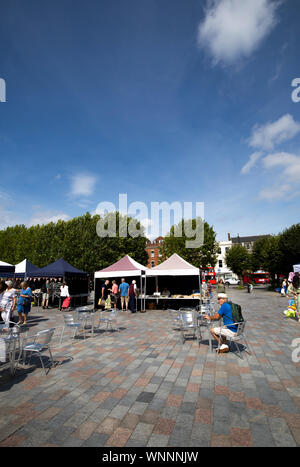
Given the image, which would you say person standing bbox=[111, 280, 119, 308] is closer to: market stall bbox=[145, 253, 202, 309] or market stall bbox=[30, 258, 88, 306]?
market stall bbox=[145, 253, 202, 309]

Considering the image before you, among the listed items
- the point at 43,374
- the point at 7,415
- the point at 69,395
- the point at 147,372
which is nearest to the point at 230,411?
the point at 147,372

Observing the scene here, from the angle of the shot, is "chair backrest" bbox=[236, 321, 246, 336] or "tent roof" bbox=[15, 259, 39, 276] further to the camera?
"tent roof" bbox=[15, 259, 39, 276]

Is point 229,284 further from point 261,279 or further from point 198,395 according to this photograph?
point 198,395

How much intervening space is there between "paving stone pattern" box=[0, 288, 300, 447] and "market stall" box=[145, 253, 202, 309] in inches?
290

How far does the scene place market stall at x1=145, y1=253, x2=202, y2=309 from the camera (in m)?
13.9

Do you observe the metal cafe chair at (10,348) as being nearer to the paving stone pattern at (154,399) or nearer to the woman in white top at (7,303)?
the paving stone pattern at (154,399)

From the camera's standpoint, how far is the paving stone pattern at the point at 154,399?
2.88 m

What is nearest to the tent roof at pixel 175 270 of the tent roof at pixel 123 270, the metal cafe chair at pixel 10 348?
the tent roof at pixel 123 270

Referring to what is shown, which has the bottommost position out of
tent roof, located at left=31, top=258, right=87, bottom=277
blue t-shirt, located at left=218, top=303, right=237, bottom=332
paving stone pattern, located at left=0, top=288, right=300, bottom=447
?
paving stone pattern, located at left=0, top=288, right=300, bottom=447

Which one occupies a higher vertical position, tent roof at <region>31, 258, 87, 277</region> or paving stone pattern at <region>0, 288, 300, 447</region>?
tent roof at <region>31, 258, 87, 277</region>

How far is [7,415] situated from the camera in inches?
132

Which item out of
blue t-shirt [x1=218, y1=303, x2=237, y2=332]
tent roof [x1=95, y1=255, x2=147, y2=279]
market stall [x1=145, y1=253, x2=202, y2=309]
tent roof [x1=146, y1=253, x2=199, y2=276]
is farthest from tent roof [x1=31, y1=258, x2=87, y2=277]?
blue t-shirt [x1=218, y1=303, x2=237, y2=332]

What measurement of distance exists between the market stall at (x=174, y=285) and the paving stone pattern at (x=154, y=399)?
736 centimetres

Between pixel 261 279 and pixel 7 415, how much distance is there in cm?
4857
